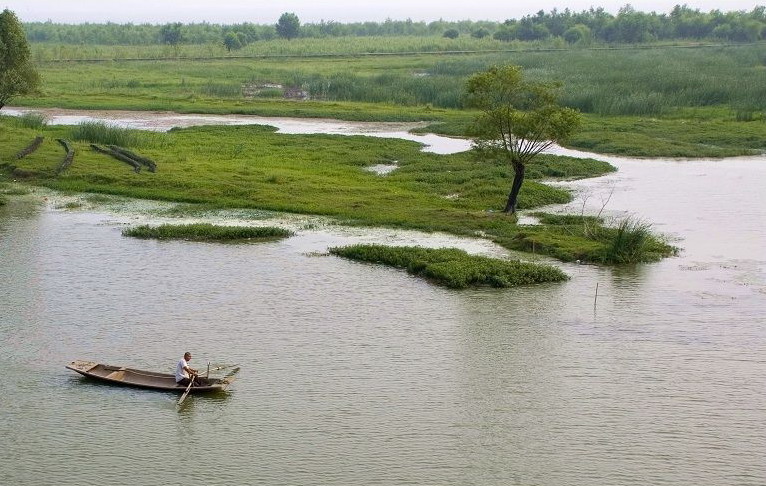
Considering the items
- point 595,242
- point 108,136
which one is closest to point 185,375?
point 595,242

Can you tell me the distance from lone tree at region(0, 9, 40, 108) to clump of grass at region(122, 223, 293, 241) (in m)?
14.9

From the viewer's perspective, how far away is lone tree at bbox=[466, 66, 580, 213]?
106ft

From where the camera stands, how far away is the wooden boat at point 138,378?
1903 cm

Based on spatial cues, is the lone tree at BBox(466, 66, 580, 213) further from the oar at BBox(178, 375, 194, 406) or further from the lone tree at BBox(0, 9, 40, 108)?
the lone tree at BBox(0, 9, 40, 108)

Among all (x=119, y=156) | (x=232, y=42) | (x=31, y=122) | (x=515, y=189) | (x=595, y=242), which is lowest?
(x=595, y=242)

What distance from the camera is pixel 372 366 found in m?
20.7

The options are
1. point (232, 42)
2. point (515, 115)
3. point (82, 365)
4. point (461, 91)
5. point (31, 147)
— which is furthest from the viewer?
point (232, 42)

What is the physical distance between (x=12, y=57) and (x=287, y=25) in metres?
113

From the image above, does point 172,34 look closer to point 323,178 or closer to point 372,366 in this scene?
point 323,178

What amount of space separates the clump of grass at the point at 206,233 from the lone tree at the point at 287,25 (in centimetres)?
12494

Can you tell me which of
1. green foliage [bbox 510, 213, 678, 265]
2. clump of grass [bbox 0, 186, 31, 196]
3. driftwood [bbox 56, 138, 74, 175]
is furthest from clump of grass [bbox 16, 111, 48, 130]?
green foliage [bbox 510, 213, 678, 265]

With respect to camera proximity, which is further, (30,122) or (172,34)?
(172,34)

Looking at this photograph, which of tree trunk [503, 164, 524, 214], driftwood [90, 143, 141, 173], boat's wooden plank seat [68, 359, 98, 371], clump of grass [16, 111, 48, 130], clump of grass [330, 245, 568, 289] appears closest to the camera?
boat's wooden plank seat [68, 359, 98, 371]

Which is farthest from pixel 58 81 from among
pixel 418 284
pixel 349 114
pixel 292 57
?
pixel 418 284
